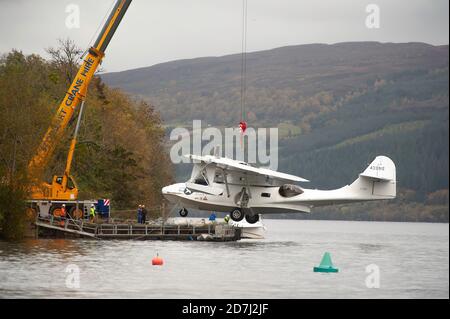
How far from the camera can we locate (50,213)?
174ft

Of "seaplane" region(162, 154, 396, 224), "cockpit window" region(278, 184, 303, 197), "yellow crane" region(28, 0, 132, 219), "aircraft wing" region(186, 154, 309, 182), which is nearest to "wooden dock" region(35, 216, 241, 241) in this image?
"yellow crane" region(28, 0, 132, 219)

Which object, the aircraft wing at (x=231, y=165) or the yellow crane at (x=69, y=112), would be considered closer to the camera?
the aircraft wing at (x=231, y=165)

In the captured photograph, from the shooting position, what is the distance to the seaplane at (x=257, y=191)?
51.0 m

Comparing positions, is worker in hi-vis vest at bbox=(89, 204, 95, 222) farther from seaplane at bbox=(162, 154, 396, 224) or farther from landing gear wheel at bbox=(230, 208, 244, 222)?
landing gear wheel at bbox=(230, 208, 244, 222)

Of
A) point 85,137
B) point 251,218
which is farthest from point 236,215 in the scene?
point 85,137

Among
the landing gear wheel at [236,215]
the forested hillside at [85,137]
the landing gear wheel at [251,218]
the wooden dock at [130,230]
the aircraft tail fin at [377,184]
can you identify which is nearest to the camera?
the forested hillside at [85,137]

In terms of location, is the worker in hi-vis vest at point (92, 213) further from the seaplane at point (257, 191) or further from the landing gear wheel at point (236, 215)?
the landing gear wheel at point (236, 215)

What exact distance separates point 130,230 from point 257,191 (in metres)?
7.24

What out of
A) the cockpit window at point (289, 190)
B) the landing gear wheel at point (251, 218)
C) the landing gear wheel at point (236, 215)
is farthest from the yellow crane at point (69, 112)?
the cockpit window at point (289, 190)

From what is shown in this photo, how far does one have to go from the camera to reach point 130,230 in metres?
54.3

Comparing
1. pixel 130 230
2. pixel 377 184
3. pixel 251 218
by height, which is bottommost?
pixel 130 230

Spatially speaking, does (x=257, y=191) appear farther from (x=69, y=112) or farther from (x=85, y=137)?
(x=85, y=137)

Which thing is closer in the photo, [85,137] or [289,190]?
[289,190]
